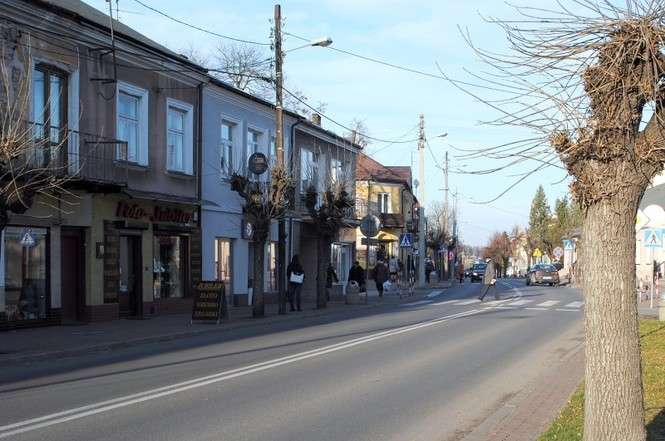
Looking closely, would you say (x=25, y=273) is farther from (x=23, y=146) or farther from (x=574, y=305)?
(x=574, y=305)

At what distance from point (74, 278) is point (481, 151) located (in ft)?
55.7

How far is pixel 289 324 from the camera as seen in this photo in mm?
21859

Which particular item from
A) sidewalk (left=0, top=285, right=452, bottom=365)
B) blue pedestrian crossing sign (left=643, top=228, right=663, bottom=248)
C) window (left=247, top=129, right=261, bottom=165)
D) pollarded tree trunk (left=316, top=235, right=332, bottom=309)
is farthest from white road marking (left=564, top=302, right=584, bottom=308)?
window (left=247, top=129, right=261, bottom=165)

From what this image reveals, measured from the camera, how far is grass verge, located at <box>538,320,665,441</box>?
6.92 metres

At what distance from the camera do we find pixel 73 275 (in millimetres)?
20250

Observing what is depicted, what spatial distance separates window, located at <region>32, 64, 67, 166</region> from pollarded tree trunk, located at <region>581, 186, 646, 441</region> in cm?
1499

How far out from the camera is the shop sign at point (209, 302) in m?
20.6

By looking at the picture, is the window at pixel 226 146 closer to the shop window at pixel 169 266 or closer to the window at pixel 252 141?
the window at pixel 252 141

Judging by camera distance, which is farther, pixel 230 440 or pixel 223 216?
pixel 223 216

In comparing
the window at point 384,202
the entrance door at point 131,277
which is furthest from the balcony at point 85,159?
the window at point 384,202

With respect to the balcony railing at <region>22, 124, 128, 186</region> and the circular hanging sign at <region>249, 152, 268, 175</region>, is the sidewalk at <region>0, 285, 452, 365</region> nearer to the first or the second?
the balcony railing at <region>22, 124, 128, 186</region>

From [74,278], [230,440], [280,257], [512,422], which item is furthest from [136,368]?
[280,257]

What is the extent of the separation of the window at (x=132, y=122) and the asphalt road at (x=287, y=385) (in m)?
6.51

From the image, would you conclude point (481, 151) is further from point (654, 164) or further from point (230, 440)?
point (230, 440)
